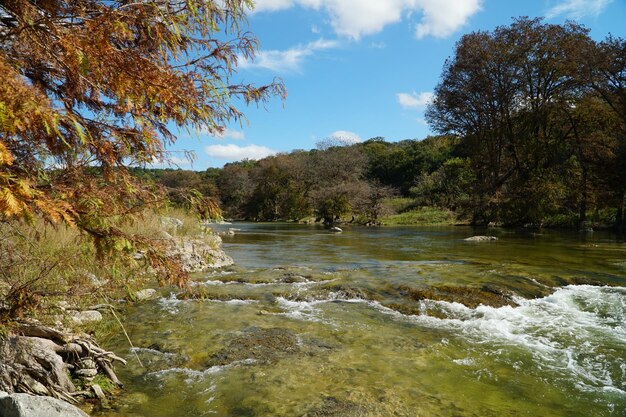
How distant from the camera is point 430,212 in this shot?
3756 centimetres

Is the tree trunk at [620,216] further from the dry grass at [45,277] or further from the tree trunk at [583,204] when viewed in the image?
the dry grass at [45,277]

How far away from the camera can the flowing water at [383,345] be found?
3697 millimetres

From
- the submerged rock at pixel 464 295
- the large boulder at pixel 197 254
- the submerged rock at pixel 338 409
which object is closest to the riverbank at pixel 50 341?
the submerged rock at pixel 338 409

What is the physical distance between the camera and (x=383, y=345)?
16.9 feet

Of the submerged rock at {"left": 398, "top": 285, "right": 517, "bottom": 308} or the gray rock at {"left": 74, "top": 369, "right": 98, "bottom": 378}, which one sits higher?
the gray rock at {"left": 74, "top": 369, "right": 98, "bottom": 378}

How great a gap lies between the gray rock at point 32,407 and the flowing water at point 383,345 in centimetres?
72

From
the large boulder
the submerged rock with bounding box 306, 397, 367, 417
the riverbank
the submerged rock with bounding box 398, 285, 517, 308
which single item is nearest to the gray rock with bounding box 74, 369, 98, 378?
the riverbank

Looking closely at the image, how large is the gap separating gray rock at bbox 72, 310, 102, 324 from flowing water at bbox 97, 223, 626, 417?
0.46m

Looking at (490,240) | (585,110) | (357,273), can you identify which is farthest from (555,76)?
(357,273)

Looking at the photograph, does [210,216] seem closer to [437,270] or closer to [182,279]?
[182,279]

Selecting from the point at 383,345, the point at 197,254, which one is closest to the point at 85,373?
the point at 383,345

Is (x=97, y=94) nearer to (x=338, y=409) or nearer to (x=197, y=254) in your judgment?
(x=338, y=409)

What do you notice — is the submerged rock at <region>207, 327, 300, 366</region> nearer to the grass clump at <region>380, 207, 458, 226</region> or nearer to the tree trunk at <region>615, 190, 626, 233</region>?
the tree trunk at <region>615, 190, 626, 233</region>

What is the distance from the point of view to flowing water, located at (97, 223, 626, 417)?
370 centimetres
